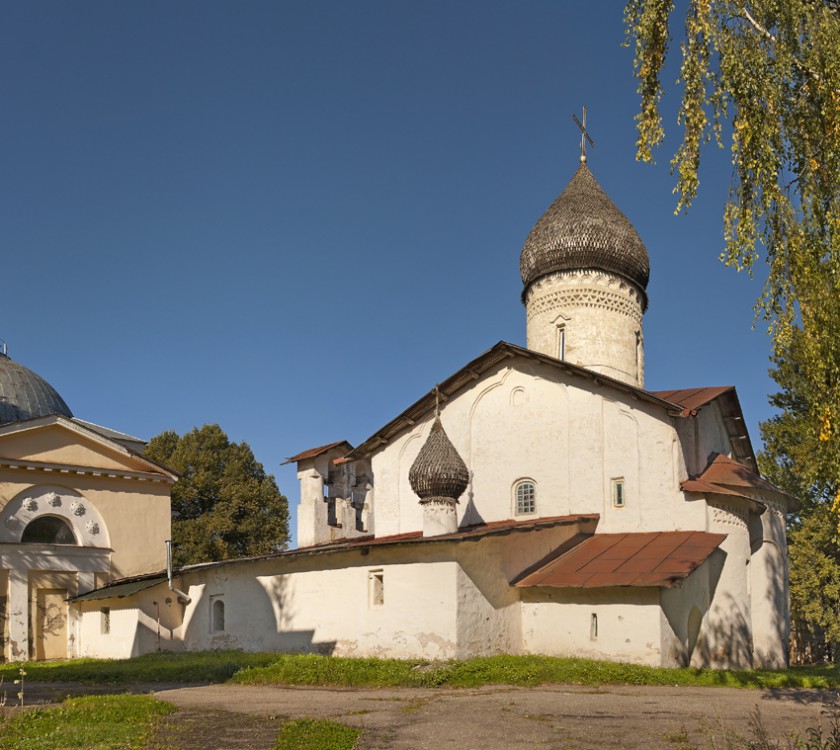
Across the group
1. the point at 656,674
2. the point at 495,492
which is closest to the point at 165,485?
the point at 495,492

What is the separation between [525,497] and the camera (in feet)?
71.2

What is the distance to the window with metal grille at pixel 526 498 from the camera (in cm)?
2153

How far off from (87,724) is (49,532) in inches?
675

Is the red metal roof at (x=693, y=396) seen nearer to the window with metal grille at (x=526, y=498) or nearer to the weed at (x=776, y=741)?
the window with metal grille at (x=526, y=498)

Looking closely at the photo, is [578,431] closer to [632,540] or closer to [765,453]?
[632,540]

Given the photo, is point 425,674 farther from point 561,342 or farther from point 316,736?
point 561,342

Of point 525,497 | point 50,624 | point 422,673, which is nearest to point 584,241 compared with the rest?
point 525,497

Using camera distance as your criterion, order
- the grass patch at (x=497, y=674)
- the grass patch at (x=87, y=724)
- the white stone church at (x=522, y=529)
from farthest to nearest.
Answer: the white stone church at (x=522, y=529) → the grass patch at (x=497, y=674) → the grass patch at (x=87, y=724)

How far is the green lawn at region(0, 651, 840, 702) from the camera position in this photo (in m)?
15.0

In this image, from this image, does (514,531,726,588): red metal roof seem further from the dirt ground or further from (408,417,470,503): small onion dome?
the dirt ground

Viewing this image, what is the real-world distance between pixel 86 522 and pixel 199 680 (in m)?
11.4

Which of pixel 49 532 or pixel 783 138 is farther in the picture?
pixel 49 532

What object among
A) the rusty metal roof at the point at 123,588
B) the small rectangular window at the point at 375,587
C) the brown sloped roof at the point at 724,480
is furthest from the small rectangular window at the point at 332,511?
the brown sloped roof at the point at 724,480

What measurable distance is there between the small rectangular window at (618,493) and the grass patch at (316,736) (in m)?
11.3
